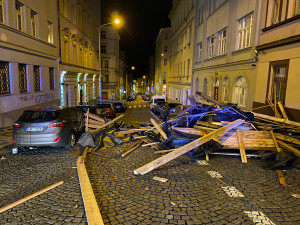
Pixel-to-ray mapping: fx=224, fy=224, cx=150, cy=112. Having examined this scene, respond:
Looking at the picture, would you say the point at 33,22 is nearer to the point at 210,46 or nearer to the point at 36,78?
the point at 36,78

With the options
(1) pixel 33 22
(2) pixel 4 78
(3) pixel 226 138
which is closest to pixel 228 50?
(3) pixel 226 138

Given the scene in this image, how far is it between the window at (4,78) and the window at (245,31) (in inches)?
576

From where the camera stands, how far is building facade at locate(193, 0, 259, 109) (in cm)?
1364

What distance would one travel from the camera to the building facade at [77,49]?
23.4m

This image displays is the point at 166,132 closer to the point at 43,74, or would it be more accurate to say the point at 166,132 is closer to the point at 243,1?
the point at 243,1

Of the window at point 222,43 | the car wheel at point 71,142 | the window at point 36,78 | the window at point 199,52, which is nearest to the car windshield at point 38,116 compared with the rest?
the car wheel at point 71,142

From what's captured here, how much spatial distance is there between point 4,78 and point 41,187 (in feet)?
33.7

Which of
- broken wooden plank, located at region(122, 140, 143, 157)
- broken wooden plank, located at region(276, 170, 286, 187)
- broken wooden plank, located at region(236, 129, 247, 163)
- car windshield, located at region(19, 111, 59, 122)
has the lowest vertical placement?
broken wooden plank, located at region(122, 140, 143, 157)

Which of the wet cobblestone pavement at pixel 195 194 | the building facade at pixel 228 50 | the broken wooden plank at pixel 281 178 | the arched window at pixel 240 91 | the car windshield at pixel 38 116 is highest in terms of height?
A: the building facade at pixel 228 50

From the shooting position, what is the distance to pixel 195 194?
4.80 metres

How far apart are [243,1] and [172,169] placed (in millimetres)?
13079

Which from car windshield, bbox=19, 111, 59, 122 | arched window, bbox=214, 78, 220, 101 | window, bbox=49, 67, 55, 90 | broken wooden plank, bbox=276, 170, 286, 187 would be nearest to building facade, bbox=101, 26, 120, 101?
window, bbox=49, 67, 55, 90

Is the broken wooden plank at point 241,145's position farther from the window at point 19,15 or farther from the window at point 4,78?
the window at point 19,15

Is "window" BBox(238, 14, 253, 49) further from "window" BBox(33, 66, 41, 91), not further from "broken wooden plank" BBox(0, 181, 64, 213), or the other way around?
"window" BBox(33, 66, 41, 91)
